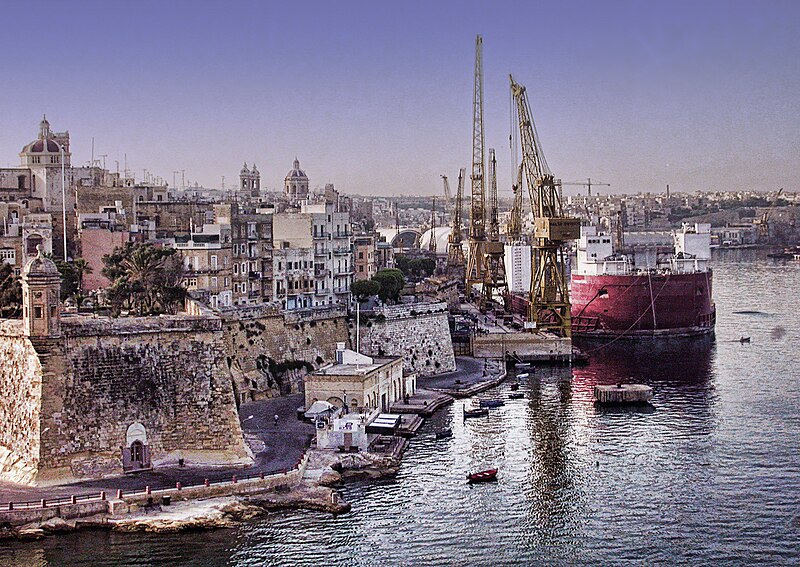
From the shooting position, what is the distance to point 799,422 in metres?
42.0

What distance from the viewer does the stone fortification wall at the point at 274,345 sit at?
4294 centimetres

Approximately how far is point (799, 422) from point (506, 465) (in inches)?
505

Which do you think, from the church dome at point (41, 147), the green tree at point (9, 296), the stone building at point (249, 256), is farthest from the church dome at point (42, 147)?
the green tree at point (9, 296)

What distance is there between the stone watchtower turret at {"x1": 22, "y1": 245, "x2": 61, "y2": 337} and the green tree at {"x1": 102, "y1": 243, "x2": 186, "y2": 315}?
27.1ft

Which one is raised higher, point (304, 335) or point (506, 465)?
point (304, 335)

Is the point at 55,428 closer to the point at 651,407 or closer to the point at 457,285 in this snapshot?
the point at 651,407

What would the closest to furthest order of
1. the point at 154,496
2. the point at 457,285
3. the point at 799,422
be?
the point at 154,496 < the point at 799,422 < the point at 457,285

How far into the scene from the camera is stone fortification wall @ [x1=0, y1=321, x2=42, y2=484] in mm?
29703

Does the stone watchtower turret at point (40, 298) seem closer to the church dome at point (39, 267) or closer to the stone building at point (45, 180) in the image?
the church dome at point (39, 267)

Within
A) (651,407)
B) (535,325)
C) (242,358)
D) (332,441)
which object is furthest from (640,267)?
(332,441)

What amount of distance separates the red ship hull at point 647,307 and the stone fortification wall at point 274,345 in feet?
98.0

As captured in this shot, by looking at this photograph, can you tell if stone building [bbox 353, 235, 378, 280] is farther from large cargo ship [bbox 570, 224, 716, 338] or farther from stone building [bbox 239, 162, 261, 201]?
stone building [bbox 239, 162, 261, 201]

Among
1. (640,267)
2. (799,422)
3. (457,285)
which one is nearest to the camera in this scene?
(799,422)

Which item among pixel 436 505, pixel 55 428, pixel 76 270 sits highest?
pixel 76 270
